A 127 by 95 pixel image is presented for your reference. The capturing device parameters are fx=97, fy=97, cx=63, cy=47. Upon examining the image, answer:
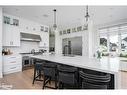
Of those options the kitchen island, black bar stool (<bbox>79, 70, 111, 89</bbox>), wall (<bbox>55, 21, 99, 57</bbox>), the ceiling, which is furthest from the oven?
black bar stool (<bbox>79, 70, 111, 89</bbox>)

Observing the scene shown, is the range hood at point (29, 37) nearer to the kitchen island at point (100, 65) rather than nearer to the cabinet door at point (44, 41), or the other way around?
the cabinet door at point (44, 41)

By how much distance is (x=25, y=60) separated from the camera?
4840 mm

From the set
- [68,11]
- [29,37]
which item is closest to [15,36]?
[29,37]

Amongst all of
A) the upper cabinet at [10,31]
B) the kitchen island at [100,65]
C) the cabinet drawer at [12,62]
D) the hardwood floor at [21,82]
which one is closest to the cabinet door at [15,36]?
the upper cabinet at [10,31]

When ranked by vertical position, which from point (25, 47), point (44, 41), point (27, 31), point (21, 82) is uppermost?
point (27, 31)

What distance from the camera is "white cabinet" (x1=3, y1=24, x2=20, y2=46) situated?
4.37m

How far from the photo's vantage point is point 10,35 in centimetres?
454

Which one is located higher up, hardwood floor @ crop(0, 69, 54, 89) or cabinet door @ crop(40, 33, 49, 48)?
cabinet door @ crop(40, 33, 49, 48)

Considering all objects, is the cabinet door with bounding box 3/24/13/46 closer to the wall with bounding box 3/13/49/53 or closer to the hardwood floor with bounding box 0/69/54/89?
the wall with bounding box 3/13/49/53

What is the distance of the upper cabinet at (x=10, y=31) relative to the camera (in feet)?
14.4

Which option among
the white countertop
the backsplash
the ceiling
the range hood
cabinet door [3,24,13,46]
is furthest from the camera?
the range hood

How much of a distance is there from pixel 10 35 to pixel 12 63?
4.33 ft

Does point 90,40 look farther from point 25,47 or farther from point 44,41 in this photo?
point 25,47
